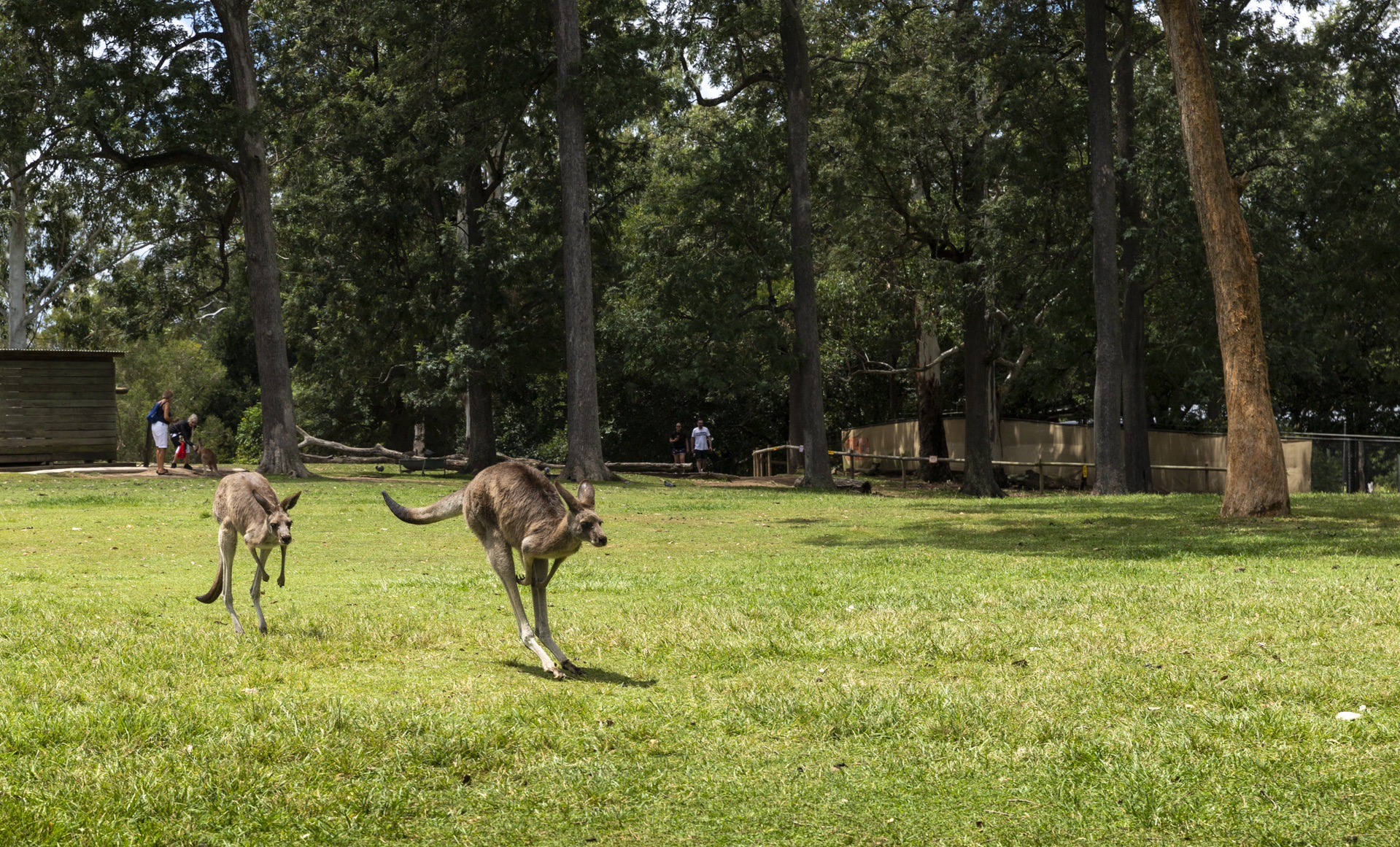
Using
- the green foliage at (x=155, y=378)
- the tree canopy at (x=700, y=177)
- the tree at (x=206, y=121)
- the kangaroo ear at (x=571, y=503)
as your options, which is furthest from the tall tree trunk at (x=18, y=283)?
the kangaroo ear at (x=571, y=503)

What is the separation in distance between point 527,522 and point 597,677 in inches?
40.5

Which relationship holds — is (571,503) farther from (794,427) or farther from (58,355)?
(794,427)

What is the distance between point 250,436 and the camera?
164ft

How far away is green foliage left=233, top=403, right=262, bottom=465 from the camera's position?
1933 inches

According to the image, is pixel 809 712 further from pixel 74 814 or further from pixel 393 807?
pixel 74 814

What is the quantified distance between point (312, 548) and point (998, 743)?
1149cm

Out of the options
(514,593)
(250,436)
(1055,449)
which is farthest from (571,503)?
(250,436)

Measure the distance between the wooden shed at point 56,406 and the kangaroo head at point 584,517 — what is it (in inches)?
1157

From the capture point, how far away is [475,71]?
3412cm

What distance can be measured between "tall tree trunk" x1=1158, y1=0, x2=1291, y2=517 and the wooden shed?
87.0 ft

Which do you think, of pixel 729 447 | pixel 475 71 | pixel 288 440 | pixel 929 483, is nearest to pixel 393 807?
pixel 288 440

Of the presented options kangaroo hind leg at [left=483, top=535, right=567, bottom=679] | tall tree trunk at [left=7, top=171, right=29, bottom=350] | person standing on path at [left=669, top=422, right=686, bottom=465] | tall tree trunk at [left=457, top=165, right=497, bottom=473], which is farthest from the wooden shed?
kangaroo hind leg at [left=483, top=535, right=567, bottom=679]

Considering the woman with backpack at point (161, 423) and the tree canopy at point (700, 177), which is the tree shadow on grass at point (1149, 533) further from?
the woman with backpack at point (161, 423)

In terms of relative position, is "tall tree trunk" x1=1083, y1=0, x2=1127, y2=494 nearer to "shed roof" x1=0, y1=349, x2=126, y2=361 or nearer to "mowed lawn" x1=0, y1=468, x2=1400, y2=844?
"mowed lawn" x1=0, y1=468, x2=1400, y2=844
